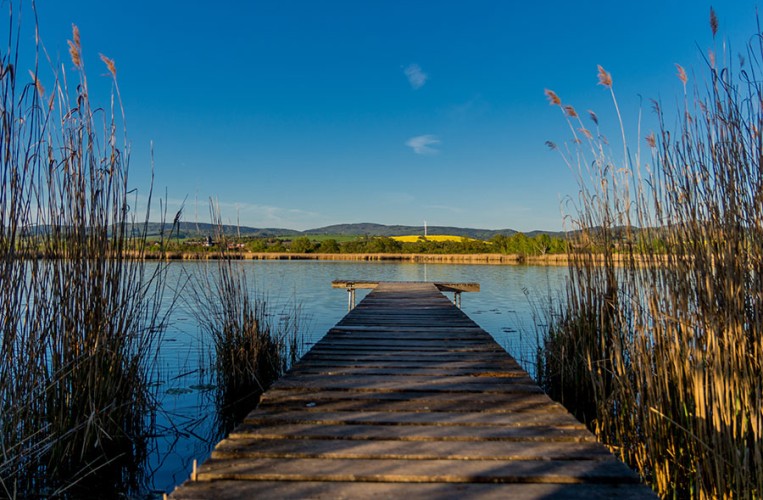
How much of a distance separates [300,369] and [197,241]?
2778 mm

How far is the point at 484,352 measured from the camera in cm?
378

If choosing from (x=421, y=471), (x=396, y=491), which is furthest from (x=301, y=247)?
(x=396, y=491)

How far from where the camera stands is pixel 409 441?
2004mm

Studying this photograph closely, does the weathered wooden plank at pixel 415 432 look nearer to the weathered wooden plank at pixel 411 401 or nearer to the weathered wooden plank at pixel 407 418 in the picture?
the weathered wooden plank at pixel 407 418

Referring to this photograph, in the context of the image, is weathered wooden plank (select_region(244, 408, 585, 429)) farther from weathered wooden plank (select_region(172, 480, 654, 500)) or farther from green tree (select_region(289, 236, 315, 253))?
green tree (select_region(289, 236, 315, 253))

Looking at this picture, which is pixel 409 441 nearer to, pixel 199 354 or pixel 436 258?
pixel 199 354

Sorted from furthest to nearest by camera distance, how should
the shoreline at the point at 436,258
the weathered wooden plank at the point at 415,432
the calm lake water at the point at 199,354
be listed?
the shoreline at the point at 436,258 < the calm lake water at the point at 199,354 < the weathered wooden plank at the point at 415,432

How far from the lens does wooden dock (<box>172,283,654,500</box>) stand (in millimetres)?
1635

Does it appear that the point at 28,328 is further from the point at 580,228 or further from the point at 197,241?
the point at 580,228

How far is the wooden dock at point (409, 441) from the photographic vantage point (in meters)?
1.63

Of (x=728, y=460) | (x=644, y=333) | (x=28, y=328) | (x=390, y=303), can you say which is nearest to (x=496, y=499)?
(x=728, y=460)

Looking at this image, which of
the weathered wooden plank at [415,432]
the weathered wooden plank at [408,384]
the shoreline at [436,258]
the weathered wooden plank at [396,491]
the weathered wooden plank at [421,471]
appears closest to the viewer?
the weathered wooden plank at [396,491]

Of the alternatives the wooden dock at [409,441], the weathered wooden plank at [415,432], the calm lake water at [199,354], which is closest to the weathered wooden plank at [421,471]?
the wooden dock at [409,441]

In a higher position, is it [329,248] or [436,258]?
[329,248]
